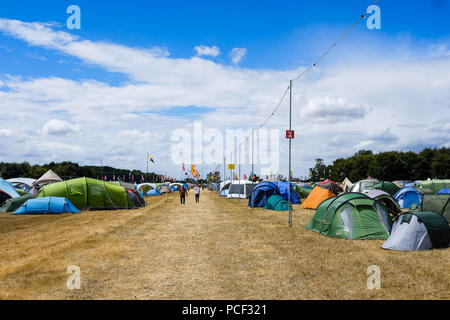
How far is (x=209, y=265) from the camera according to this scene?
387 inches

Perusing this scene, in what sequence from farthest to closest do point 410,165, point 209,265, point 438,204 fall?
point 410,165 → point 438,204 → point 209,265

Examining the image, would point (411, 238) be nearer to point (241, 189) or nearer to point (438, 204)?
point (438, 204)

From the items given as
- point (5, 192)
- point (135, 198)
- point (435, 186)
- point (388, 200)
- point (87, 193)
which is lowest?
point (135, 198)

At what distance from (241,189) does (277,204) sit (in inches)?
701

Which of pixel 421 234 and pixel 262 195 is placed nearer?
pixel 421 234

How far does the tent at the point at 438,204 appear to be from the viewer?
59.6 ft

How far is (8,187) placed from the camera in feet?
105

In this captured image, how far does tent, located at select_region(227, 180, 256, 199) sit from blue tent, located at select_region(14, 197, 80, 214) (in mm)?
23517

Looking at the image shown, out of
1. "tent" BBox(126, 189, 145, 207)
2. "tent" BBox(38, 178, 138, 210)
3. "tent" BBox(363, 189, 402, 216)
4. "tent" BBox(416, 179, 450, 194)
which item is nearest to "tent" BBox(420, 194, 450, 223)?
"tent" BBox(363, 189, 402, 216)

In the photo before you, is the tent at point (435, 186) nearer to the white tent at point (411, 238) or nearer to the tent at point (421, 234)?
the tent at point (421, 234)

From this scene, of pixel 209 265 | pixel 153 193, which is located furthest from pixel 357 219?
pixel 153 193

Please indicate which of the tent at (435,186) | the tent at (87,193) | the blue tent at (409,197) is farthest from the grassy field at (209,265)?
the tent at (435,186)

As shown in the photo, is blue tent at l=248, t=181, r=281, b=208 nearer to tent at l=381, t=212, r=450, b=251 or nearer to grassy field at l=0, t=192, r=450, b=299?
grassy field at l=0, t=192, r=450, b=299

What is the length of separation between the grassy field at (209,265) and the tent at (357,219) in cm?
85
